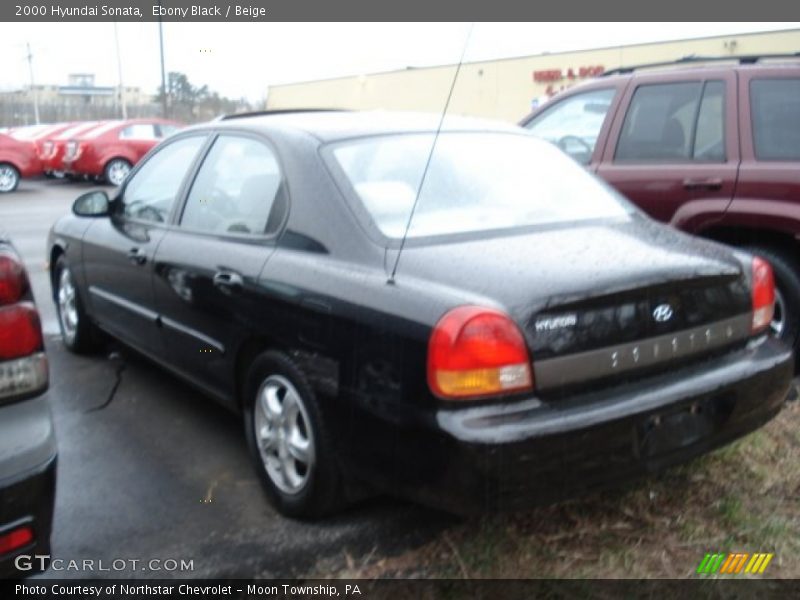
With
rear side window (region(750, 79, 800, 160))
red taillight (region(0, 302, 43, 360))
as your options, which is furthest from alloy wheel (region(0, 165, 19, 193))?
red taillight (region(0, 302, 43, 360))

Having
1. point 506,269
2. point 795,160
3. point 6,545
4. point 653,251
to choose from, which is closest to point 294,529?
point 6,545

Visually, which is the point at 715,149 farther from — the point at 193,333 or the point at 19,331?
the point at 19,331

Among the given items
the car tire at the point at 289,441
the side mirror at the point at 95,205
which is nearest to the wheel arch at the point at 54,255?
the side mirror at the point at 95,205

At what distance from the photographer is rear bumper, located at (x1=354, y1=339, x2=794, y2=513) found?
244 centimetres

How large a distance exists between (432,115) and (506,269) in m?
1.58

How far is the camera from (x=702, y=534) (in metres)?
3.00

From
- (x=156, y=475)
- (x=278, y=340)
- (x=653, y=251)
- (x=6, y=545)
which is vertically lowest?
(x=156, y=475)

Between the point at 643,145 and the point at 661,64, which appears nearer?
the point at 643,145

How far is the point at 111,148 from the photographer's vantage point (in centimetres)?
1934

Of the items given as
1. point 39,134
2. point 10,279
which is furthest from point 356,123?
point 39,134

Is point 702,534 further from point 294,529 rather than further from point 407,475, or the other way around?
point 294,529

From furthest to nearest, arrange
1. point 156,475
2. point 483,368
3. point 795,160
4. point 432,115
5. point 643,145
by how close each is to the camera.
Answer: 1. point 643,145
2. point 795,160
3. point 432,115
4. point 156,475
5. point 483,368

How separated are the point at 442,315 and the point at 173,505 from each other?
158 cm

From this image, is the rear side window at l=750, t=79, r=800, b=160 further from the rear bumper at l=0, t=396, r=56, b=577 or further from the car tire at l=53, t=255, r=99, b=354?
the car tire at l=53, t=255, r=99, b=354
